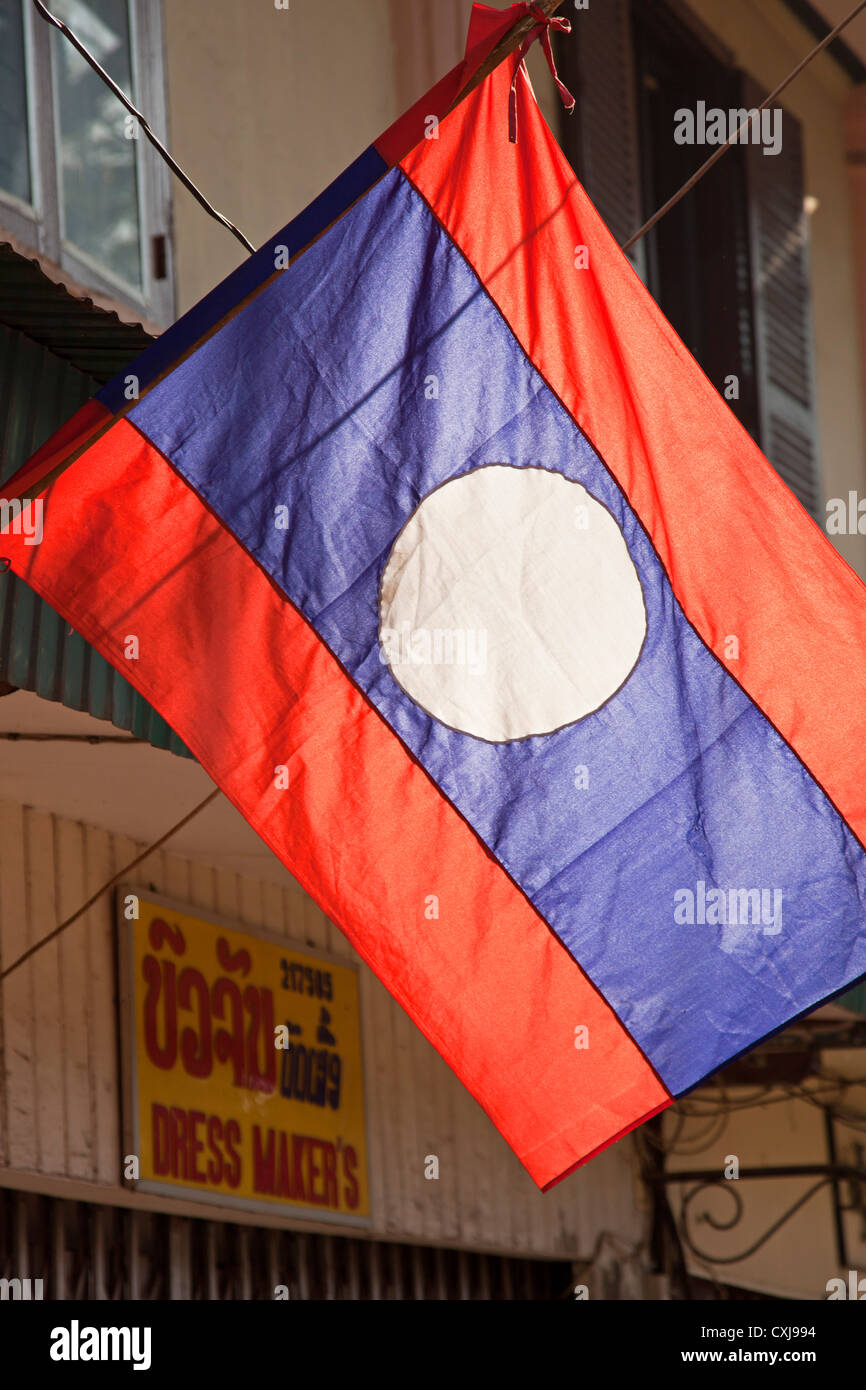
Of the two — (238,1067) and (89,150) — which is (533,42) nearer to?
(89,150)

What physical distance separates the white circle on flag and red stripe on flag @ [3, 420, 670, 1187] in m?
0.18

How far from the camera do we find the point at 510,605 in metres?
3.97

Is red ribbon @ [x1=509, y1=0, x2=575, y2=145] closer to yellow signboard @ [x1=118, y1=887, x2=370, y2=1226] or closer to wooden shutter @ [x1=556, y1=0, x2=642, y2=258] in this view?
yellow signboard @ [x1=118, y1=887, x2=370, y2=1226]

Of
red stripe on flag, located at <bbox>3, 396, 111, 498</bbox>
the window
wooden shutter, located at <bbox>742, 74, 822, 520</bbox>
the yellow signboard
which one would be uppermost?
wooden shutter, located at <bbox>742, 74, 822, 520</bbox>

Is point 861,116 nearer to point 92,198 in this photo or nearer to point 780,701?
point 92,198

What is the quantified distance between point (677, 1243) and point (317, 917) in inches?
158

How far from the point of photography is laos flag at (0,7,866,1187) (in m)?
3.76

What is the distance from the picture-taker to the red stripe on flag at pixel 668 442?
4.04 m

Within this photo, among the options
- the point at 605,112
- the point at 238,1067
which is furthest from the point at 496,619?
the point at 605,112

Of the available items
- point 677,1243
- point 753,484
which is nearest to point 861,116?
point 677,1243

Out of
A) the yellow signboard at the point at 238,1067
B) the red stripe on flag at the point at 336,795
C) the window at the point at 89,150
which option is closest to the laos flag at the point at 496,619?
the red stripe on flag at the point at 336,795

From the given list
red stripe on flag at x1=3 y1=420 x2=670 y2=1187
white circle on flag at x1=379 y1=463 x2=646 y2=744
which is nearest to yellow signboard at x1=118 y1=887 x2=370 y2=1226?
red stripe on flag at x1=3 y1=420 x2=670 y2=1187

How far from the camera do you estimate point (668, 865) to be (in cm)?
390
